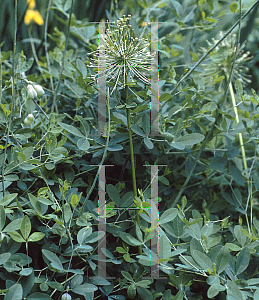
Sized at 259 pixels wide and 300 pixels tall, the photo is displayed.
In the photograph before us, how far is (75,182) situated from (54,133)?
92 millimetres

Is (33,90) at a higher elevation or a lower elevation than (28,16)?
lower

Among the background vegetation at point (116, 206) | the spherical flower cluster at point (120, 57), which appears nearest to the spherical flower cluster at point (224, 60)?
the background vegetation at point (116, 206)

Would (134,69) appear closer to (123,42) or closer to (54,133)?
(123,42)

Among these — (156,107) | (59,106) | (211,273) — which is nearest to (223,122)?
(156,107)

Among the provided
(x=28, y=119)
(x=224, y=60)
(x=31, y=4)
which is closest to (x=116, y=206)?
(x=28, y=119)

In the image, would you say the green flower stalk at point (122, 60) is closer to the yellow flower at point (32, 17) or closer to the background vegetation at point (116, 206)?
the background vegetation at point (116, 206)

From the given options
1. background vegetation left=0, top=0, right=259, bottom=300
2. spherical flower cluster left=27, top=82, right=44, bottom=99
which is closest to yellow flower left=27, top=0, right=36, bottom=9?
background vegetation left=0, top=0, right=259, bottom=300

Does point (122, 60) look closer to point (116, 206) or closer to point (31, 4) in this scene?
point (116, 206)

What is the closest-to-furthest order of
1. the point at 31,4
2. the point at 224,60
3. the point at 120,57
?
the point at 120,57, the point at 224,60, the point at 31,4

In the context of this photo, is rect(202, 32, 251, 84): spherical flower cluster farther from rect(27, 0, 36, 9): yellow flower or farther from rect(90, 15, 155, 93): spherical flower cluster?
rect(27, 0, 36, 9): yellow flower

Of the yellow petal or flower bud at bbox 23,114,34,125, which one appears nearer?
flower bud at bbox 23,114,34,125

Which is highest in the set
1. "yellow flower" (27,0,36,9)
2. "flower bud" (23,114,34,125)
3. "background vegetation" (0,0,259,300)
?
"yellow flower" (27,0,36,9)

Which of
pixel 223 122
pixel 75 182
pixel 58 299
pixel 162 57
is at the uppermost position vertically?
pixel 162 57

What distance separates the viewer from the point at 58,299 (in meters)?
0.39
